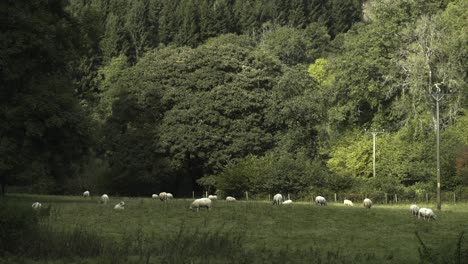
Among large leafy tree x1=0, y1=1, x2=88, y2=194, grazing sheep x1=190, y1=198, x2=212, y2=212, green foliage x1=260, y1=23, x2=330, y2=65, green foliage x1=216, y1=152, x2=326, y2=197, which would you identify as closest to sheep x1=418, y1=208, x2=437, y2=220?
grazing sheep x1=190, y1=198, x2=212, y2=212

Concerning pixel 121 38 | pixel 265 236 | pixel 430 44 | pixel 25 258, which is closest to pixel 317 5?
pixel 121 38

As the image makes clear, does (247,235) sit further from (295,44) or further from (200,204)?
(295,44)

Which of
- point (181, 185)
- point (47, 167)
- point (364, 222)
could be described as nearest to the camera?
point (364, 222)

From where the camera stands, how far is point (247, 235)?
23.9m

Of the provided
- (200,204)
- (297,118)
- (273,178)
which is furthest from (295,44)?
(200,204)

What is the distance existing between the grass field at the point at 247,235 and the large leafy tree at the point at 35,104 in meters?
5.24

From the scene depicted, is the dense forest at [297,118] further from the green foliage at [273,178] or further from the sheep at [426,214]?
the sheep at [426,214]

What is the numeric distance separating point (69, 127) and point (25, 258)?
2078 centimetres

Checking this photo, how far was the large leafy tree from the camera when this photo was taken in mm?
34625

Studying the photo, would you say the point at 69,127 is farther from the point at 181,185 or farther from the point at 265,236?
the point at 181,185

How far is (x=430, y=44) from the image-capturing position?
63.2 meters

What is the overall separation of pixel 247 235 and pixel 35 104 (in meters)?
15.8

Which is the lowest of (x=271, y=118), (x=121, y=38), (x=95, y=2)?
(x=271, y=118)

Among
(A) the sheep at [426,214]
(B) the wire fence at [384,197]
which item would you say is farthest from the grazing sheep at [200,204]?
(B) the wire fence at [384,197]
